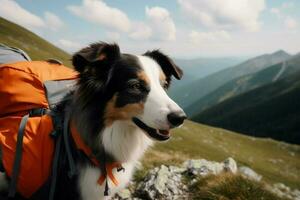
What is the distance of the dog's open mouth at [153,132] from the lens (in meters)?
5.18

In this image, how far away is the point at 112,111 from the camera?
5.24 m

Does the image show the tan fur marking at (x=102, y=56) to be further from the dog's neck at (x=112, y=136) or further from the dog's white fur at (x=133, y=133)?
the dog's neck at (x=112, y=136)

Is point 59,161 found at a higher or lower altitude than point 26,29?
higher

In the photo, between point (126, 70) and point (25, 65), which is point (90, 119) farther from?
point (25, 65)

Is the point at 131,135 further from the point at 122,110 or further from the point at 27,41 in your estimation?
the point at 27,41

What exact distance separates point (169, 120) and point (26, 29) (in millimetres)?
107370

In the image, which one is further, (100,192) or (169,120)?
(100,192)

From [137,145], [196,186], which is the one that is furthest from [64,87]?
[196,186]

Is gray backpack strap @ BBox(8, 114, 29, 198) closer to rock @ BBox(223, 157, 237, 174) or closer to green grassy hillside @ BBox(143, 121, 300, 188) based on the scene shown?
rock @ BBox(223, 157, 237, 174)

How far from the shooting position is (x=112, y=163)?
560 cm

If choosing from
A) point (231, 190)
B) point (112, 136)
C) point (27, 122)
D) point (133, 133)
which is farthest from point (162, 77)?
point (231, 190)

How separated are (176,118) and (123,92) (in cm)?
87

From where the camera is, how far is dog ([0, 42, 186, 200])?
5125 millimetres

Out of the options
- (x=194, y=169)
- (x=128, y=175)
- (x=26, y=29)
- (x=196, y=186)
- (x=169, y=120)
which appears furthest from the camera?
(x=26, y=29)
